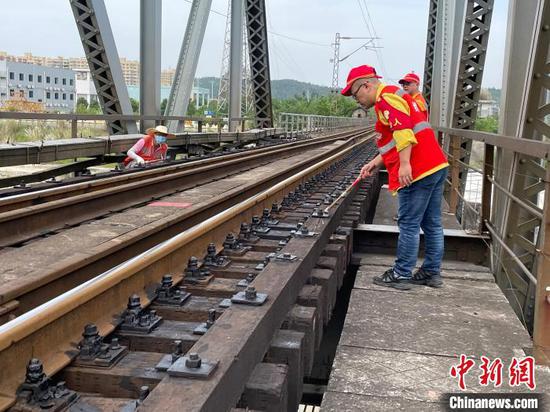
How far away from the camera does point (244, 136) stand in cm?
2114

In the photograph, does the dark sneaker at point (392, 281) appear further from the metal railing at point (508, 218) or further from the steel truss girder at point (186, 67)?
the steel truss girder at point (186, 67)

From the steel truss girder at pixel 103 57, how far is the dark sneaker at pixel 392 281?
9562 mm

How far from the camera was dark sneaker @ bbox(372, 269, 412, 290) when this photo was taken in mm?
4334

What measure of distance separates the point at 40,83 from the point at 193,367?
319ft

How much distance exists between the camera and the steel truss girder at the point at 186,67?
16578mm

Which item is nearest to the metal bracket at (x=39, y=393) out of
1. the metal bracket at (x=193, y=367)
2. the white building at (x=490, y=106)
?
the metal bracket at (x=193, y=367)

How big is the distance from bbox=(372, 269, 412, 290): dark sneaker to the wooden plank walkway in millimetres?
59

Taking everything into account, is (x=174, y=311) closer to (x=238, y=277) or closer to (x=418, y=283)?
(x=238, y=277)

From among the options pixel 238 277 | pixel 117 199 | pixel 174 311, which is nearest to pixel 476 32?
pixel 117 199

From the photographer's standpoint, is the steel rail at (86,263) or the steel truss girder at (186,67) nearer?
the steel rail at (86,263)

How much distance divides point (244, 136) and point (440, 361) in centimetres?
1847

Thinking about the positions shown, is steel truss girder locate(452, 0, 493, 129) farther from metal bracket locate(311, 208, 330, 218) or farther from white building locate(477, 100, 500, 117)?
metal bracket locate(311, 208, 330, 218)

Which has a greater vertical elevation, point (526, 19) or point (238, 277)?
point (526, 19)

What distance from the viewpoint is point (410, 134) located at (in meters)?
4.14
